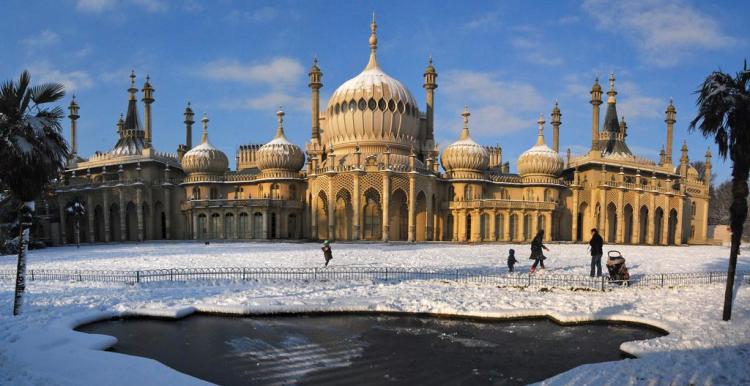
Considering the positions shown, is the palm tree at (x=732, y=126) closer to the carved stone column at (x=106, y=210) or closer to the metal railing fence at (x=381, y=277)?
the metal railing fence at (x=381, y=277)

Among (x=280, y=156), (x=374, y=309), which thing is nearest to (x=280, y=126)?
(x=280, y=156)

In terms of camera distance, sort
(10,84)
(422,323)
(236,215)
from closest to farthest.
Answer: (10,84) < (422,323) < (236,215)

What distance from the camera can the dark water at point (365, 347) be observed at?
10.8 meters

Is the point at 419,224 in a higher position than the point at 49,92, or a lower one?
lower

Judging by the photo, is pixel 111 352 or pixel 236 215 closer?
pixel 111 352

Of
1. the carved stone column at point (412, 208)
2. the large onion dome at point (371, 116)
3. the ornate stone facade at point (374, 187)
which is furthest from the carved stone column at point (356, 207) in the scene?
the large onion dome at point (371, 116)

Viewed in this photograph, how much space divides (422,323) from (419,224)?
38783 millimetres

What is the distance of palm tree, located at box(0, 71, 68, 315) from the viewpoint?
13.7 meters

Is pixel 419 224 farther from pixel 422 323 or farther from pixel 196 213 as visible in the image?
pixel 422 323

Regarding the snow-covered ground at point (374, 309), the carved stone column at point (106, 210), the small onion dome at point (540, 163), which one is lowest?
the snow-covered ground at point (374, 309)

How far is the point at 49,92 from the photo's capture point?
1470 centimetres

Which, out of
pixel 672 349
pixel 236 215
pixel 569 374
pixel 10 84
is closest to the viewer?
pixel 569 374

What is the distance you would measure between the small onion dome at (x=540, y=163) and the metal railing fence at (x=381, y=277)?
120ft

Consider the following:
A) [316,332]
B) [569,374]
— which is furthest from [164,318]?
[569,374]
